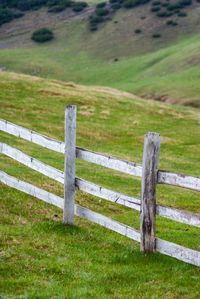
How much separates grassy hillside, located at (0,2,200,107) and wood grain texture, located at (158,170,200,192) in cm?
6479

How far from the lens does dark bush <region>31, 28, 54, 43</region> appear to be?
A: 438 ft

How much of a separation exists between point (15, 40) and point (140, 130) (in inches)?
4227

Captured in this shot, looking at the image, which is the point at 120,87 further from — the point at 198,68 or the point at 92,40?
the point at 92,40

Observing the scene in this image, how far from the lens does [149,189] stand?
7398 millimetres

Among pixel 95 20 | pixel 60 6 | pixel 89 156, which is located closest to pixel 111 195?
pixel 89 156

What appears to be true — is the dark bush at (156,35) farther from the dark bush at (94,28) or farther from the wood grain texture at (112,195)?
the wood grain texture at (112,195)

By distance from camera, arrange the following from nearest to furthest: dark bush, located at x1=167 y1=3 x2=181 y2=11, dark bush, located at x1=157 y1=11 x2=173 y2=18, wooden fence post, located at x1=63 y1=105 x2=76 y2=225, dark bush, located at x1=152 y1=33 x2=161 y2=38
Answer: wooden fence post, located at x1=63 y1=105 x2=76 y2=225 → dark bush, located at x1=152 y1=33 x2=161 y2=38 → dark bush, located at x1=157 y1=11 x2=173 y2=18 → dark bush, located at x1=167 y1=3 x2=181 y2=11

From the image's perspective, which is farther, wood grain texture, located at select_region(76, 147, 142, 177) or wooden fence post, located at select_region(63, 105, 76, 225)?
wooden fence post, located at select_region(63, 105, 76, 225)

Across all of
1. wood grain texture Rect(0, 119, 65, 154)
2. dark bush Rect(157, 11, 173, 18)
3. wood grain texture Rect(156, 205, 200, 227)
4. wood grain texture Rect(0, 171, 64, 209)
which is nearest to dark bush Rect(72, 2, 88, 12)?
dark bush Rect(157, 11, 173, 18)

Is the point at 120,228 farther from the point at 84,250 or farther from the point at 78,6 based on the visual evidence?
the point at 78,6

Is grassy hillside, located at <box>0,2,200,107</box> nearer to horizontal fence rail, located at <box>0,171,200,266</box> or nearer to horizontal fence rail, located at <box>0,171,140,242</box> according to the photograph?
horizontal fence rail, located at <box>0,171,140,242</box>

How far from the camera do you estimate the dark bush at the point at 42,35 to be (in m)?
133

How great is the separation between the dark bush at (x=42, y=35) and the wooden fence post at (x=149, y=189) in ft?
437

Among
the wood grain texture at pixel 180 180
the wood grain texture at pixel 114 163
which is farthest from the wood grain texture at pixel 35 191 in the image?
the wood grain texture at pixel 180 180
